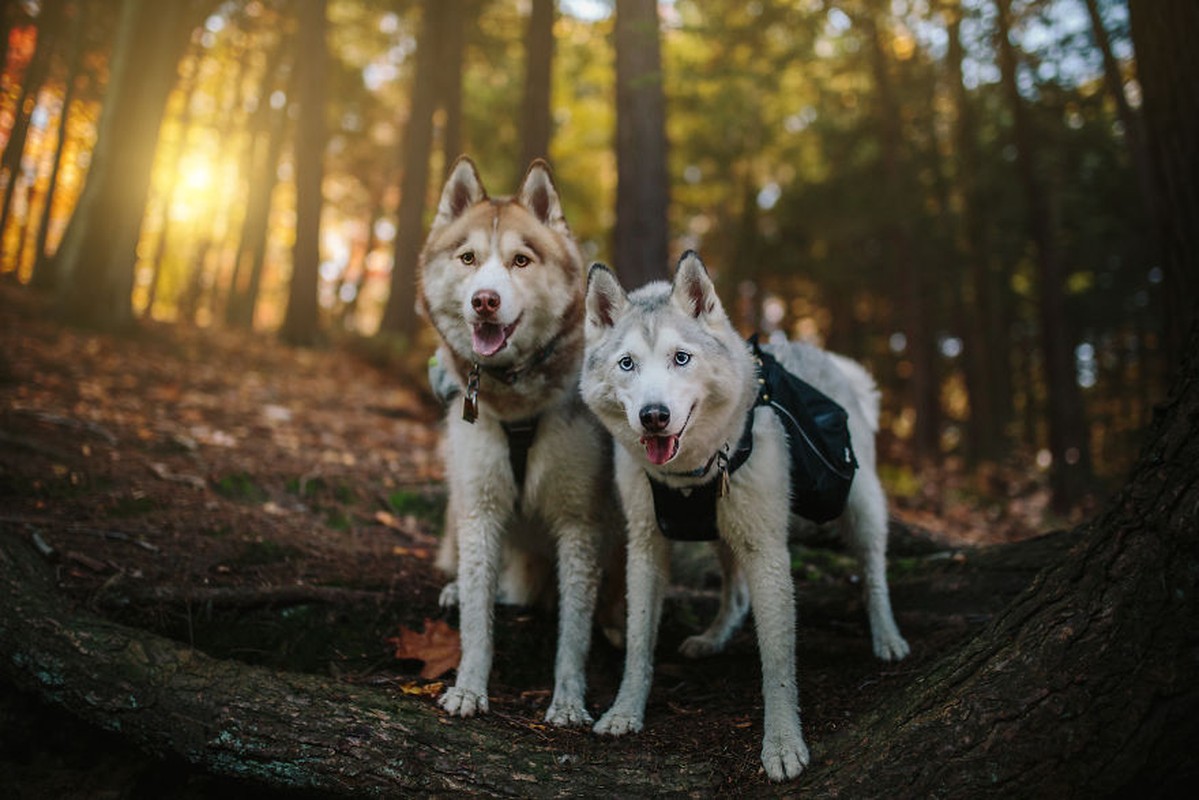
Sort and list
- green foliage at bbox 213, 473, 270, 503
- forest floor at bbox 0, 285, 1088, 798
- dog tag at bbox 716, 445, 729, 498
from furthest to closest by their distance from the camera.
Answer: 1. green foliage at bbox 213, 473, 270, 503
2. dog tag at bbox 716, 445, 729, 498
3. forest floor at bbox 0, 285, 1088, 798

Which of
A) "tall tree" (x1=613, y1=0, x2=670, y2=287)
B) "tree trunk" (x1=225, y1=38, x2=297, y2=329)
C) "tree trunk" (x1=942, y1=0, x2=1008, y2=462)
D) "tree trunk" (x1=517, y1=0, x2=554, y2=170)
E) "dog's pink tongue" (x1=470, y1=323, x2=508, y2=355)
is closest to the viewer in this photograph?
"dog's pink tongue" (x1=470, y1=323, x2=508, y2=355)

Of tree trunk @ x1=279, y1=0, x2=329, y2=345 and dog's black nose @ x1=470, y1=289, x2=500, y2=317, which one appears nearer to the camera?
dog's black nose @ x1=470, y1=289, x2=500, y2=317

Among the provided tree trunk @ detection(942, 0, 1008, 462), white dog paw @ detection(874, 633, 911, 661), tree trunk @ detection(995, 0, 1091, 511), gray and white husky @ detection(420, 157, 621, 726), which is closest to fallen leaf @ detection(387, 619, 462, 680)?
gray and white husky @ detection(420, 157, 621, 726)

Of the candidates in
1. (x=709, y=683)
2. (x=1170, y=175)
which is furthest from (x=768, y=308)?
(x=709, y=683)

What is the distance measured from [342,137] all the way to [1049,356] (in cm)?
2127

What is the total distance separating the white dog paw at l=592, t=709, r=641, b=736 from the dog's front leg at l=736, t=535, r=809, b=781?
612mm

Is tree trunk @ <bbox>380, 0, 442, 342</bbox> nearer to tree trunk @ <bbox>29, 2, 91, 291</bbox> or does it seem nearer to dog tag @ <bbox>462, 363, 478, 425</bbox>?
tree trunk @ <bbox>29, 2, 91, 291</bbox>

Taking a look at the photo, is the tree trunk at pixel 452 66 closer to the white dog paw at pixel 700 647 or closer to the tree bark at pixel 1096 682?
the white dog paw at pixel 700 647

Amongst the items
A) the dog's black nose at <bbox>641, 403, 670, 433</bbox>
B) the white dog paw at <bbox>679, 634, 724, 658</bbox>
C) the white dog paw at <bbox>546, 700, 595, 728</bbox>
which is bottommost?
the white dog paw at <bbox>546, 700, 595, 728</bbox>

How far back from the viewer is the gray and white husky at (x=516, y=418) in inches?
153

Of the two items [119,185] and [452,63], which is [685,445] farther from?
[452,63]

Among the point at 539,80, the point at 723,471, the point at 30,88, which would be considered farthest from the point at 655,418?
the point at 30,88

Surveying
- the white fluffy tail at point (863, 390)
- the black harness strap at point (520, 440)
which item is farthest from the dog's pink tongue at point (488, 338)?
the white fluffy tail at point (863, 390)

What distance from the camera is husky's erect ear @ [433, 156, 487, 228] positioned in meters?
4.33
